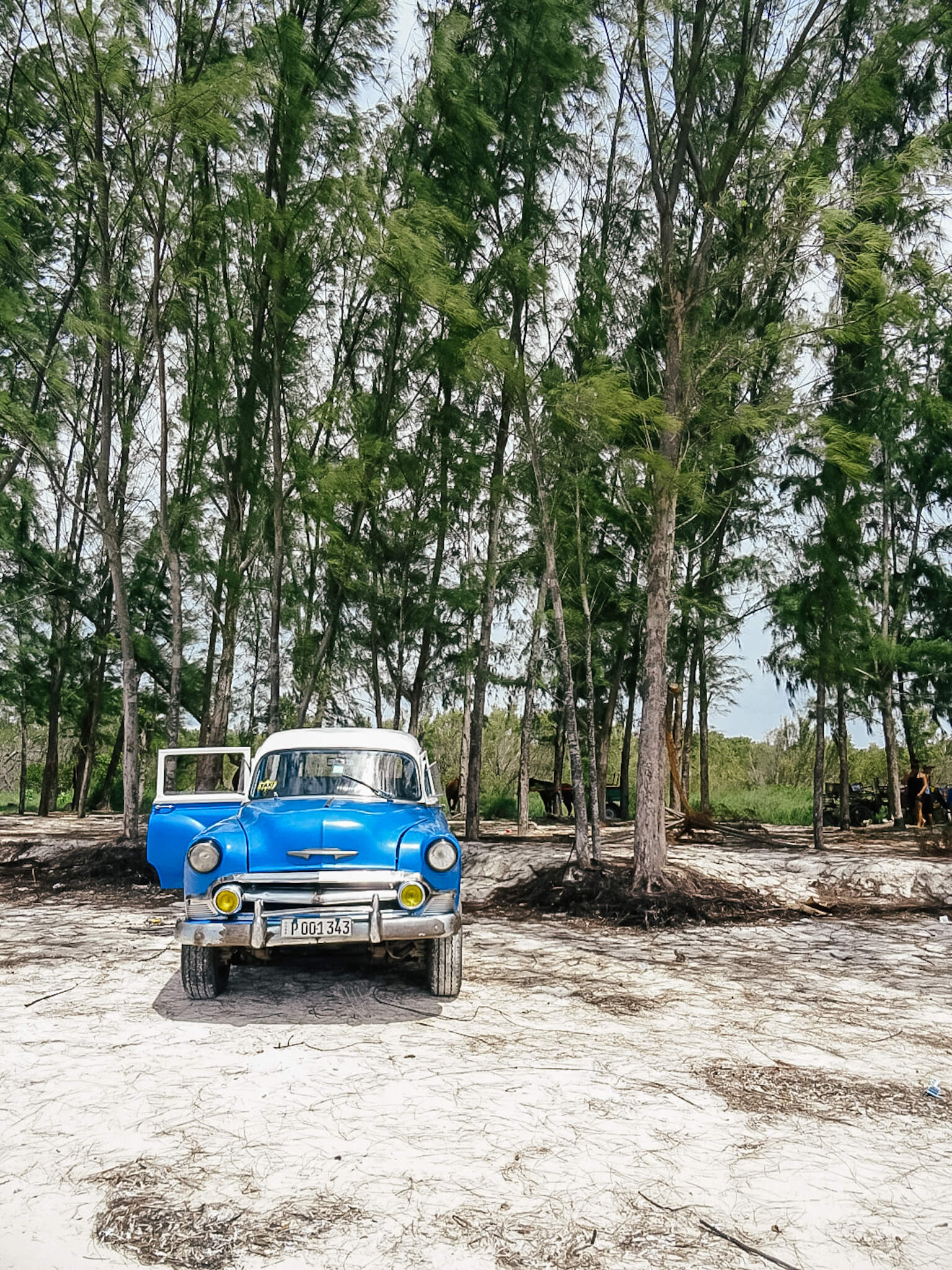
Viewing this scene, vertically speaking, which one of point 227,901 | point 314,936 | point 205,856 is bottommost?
point 314,936

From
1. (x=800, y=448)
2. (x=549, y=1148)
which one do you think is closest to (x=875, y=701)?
(x=800, y=448)

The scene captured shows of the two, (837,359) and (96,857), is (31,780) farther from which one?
(837,359)

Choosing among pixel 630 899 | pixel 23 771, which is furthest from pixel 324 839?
pixel 23 771

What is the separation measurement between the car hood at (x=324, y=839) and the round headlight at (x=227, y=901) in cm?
20

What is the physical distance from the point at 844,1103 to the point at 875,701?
20.4 metres

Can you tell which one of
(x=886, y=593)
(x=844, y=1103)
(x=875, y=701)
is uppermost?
(x=886, y=593)

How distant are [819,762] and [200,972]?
12.2 metres

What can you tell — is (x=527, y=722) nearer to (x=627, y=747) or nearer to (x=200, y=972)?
(x=627, y=747)

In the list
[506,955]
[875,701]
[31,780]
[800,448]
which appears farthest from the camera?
[31,780]

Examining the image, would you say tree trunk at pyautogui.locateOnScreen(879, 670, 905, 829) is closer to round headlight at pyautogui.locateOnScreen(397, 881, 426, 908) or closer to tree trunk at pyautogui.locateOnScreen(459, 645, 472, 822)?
tree trunk at pyautogui.locateOnScreen(459, 645, 472, 822)

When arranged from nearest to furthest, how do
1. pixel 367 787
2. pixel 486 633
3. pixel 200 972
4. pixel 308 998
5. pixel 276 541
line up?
pixel 200 972
pixel 308 998
pixel 367 787
pixel 276 541
pixel 486 633

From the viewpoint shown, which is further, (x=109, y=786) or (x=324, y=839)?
(x=109, y=786)

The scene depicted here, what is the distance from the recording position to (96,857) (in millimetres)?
13961

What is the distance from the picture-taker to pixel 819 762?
1627cm
